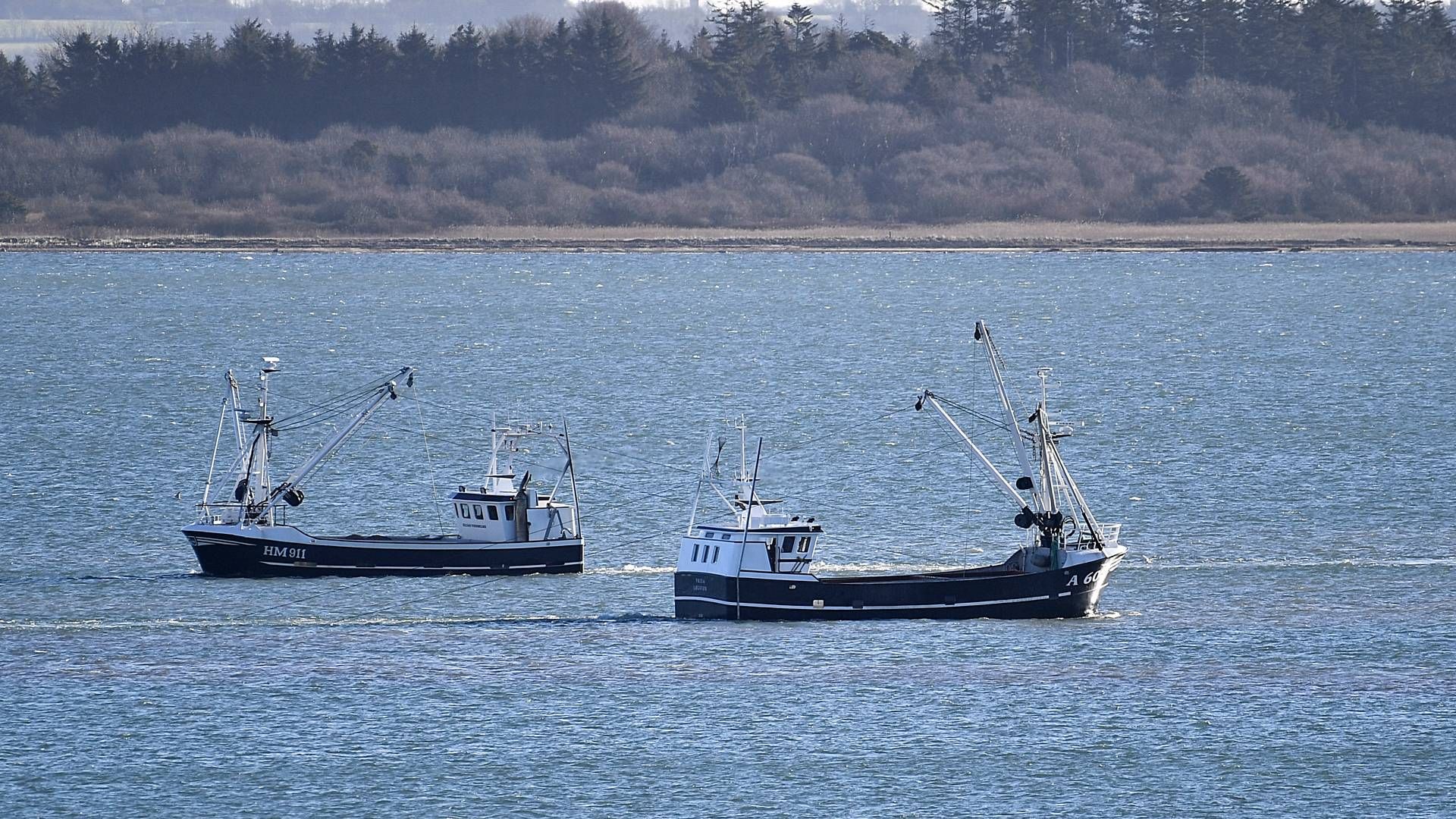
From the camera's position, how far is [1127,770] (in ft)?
227

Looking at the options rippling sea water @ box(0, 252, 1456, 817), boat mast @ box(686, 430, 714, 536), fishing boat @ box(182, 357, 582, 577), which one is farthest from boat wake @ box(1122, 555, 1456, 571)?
fishing boat @ box(182, 357, 582, 577)

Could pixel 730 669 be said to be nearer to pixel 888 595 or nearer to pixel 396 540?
pixel 888 595

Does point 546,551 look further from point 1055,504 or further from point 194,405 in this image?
point 194,405

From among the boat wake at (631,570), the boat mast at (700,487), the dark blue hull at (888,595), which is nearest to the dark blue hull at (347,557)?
the boat wake at (631,570)

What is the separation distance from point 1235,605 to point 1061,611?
849 centimetres

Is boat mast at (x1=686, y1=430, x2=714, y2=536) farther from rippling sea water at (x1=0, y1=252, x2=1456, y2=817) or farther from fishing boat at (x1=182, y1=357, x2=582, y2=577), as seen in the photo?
fishing boat at (x1=182, y1=357, x2=582, y2=577)

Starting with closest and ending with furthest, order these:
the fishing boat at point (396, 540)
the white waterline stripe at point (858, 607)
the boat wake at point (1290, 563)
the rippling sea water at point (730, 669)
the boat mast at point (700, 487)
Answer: the rippling sea water at point (730, 669) → the boat mast at point (700, 487) → the white waterline stripe at point (858, 607) → the fishing boat at point (396, 540) → the boat wake at point (1290, 563)

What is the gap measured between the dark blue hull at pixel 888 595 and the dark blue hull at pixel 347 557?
11.8 metres

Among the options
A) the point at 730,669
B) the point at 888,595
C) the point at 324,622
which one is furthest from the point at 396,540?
the point at 888,595

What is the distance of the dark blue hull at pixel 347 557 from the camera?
95438 mm

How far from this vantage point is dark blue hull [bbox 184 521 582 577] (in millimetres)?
95438

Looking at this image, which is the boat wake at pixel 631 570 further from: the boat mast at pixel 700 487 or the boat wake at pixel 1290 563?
the boat wake at pixel 1290 563

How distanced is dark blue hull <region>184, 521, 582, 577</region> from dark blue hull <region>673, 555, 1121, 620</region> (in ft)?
38.9

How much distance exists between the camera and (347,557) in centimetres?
9531
